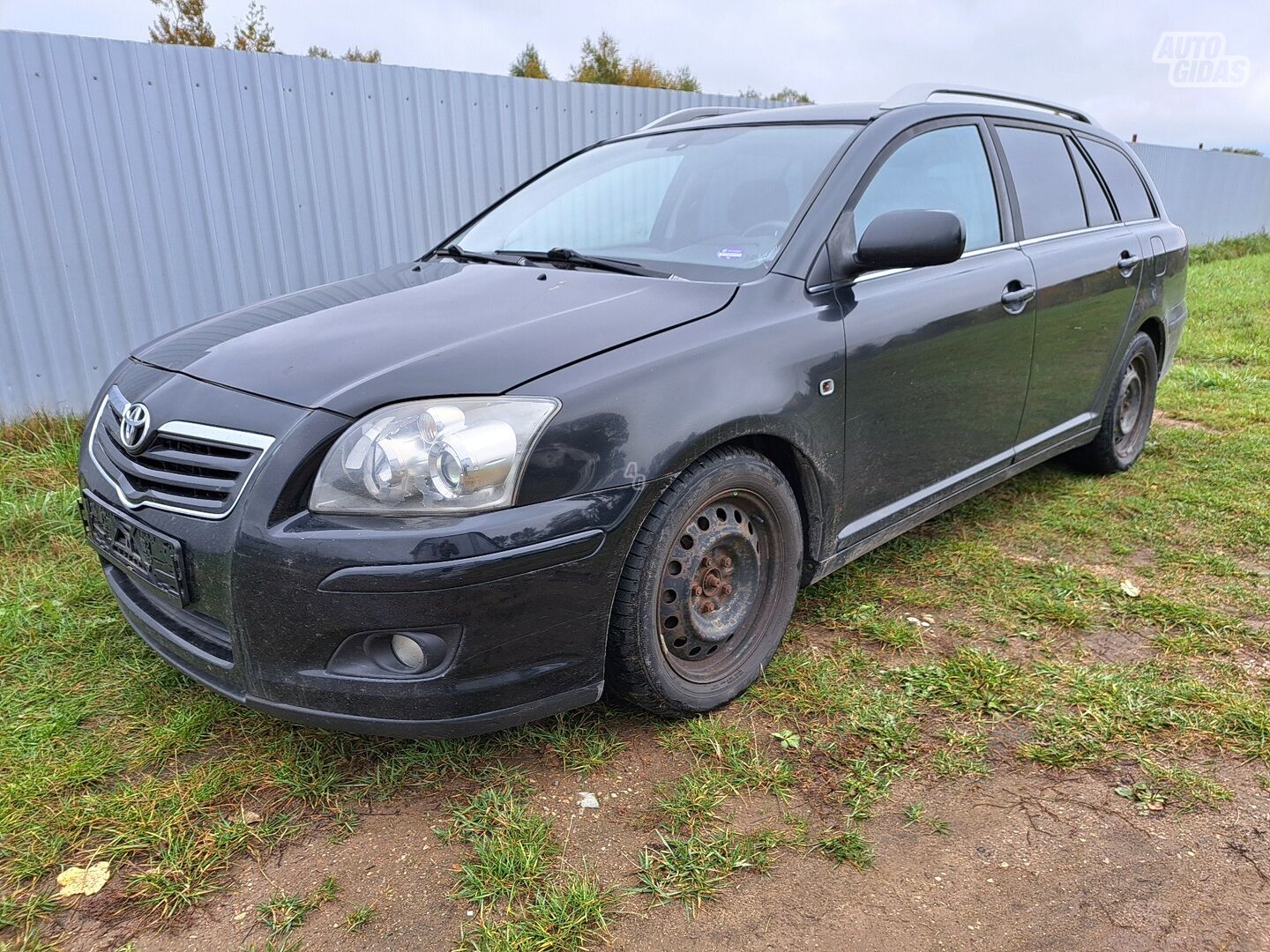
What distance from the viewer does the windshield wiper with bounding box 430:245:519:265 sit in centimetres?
302

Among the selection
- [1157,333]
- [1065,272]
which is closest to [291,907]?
[1065,272]

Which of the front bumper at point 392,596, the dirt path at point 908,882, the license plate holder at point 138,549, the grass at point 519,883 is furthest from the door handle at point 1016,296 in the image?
the license plate holder at point 138,549

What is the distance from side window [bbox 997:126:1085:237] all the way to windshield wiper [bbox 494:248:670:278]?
5.67ft

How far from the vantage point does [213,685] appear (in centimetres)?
211

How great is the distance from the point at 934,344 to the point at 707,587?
1.16 m

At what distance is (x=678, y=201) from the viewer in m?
3.18

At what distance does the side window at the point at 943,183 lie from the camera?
283 cm

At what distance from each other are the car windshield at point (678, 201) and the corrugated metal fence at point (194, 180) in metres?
2.89

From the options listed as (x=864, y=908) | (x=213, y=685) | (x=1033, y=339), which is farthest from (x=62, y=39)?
(x=864, y=908)

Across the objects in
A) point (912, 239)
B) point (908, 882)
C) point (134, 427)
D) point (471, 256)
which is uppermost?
point (912, 239)

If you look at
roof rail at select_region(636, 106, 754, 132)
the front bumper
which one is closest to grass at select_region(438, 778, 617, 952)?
the front bumper

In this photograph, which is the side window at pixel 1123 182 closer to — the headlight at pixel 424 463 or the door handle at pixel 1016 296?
the door handle at pixel 1016 296

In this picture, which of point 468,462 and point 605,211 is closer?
point 468,462

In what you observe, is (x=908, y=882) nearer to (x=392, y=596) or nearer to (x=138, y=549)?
(x=392, y=596)
